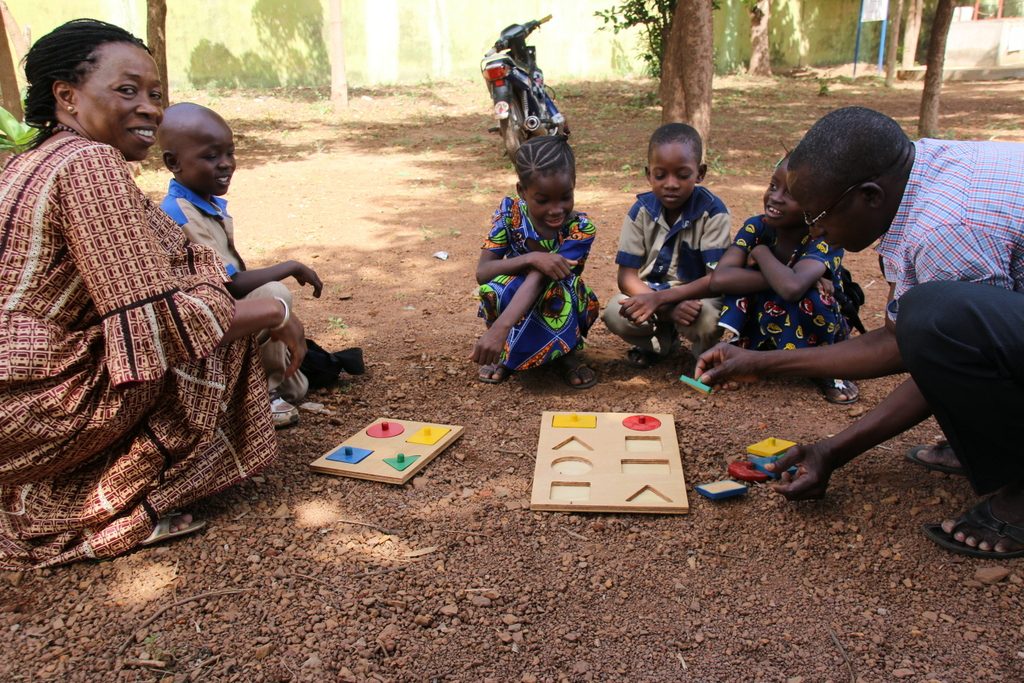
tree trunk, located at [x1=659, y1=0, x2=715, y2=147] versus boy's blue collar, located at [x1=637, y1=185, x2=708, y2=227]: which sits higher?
tree trunk, located at [x1=659, y1=0, x2=715, y2=147]

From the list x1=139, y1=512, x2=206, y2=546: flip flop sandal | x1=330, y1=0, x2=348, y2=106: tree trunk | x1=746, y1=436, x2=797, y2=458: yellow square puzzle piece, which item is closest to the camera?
x1=139, y1=512, x2=206, y2=546: flip flop sandal

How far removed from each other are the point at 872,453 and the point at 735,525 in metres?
0.68

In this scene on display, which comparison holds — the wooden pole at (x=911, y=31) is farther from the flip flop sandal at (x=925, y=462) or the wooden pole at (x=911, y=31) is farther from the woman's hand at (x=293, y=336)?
the woman's hand at (x=293, y=336)

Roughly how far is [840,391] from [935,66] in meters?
6.65

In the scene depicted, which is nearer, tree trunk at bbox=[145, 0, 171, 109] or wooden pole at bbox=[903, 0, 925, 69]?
tree trunk at bbox=[145, 0, 171, 109]

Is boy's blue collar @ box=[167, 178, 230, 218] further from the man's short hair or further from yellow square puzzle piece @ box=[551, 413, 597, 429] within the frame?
the man's short hair

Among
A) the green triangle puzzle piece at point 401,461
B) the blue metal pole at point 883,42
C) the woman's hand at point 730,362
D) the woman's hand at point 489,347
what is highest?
the blue metal pole at point 883,42

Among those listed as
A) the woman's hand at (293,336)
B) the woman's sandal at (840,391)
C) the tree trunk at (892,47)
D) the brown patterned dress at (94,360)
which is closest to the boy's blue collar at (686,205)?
the woman's sandal at (840,391)

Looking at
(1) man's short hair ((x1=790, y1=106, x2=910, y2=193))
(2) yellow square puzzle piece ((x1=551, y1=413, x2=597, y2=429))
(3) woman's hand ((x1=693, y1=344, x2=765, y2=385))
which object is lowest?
(2) yellow square puzzle piece ((x1=551, y1=413, x2=597, y2=429))

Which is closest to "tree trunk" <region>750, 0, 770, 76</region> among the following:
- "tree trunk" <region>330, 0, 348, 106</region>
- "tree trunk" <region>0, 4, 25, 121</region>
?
"tree trunk" <region>330, 0, 348, 106</region>

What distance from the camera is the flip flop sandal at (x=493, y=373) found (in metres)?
3.57

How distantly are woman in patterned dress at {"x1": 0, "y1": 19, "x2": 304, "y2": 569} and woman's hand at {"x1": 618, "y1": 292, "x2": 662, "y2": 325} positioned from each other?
1449 mm

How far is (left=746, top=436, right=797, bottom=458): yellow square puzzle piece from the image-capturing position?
8.89ft

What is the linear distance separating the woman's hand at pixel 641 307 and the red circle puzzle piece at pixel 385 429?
1052mm
